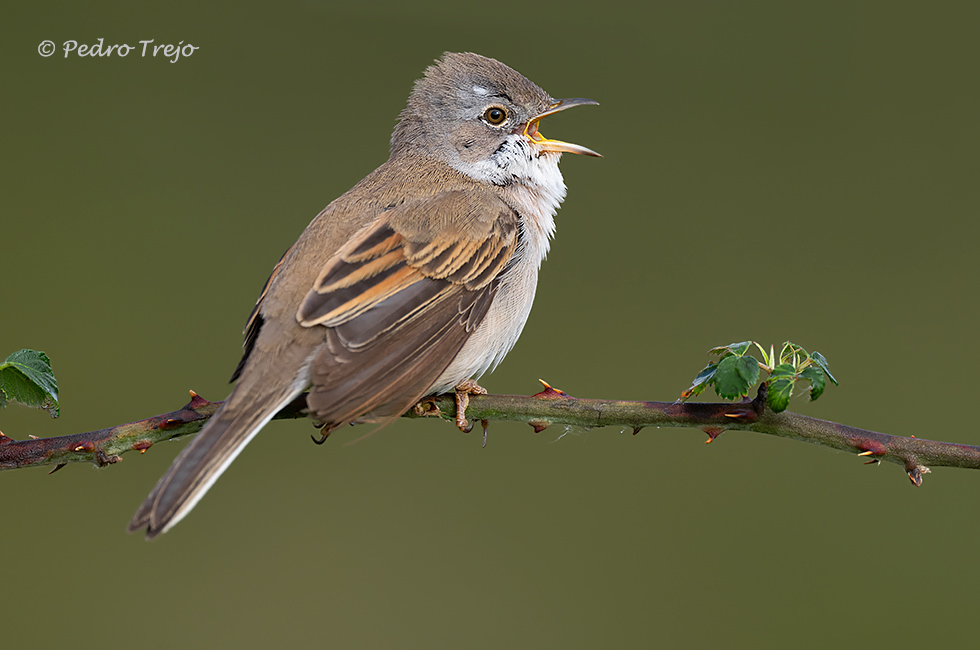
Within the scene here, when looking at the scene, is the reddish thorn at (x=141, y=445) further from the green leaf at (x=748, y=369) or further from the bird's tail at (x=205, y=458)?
the green leaf at (x=748, y=369)

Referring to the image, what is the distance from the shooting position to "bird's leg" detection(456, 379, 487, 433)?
114 inches

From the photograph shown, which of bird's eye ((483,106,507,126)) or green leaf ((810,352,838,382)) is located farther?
bird's eye ((483,106,507,126))

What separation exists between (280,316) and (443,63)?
1644 mm

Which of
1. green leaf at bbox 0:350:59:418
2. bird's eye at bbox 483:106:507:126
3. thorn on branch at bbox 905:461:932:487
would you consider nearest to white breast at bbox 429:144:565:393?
bird's eye at bbox 483:106:507:126

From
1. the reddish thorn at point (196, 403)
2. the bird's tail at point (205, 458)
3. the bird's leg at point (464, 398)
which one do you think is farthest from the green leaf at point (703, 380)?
the reddish thorn at point (196, 403)

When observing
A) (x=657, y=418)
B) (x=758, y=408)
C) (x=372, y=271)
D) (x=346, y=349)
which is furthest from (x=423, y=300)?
(x=758, y=408)

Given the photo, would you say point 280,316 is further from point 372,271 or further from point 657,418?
point 657,418

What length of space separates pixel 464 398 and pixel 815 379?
4.02ft

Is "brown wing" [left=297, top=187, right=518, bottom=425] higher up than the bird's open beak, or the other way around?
the bird's open beak

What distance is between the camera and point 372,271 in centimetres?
290

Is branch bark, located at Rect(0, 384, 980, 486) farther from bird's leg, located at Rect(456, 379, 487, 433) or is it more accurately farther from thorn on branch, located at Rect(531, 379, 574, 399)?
bird's leg, located at Rect(456, 379, 487, 433)

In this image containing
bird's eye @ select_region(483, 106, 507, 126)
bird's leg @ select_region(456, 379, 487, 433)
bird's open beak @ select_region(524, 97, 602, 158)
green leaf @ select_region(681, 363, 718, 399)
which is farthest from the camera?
bird's eye @ select_region(483, 106, 507, 126)

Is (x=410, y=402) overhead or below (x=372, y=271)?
below

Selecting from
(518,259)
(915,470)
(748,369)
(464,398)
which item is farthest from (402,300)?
(915,470)
